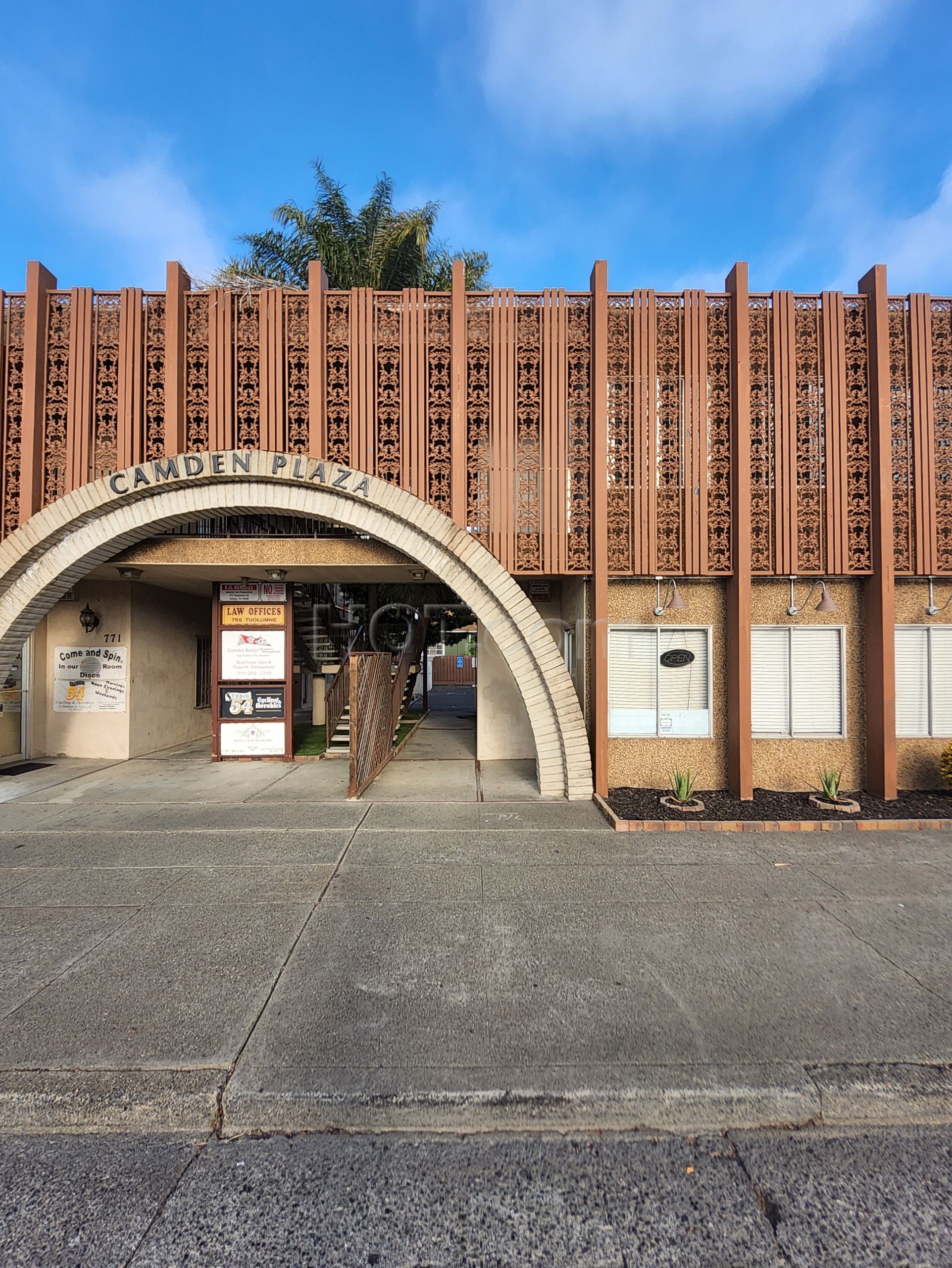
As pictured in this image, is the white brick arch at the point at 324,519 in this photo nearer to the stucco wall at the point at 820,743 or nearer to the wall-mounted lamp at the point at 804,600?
the stucco wall at the point at 820,743

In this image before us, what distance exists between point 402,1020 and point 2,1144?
1813 mm

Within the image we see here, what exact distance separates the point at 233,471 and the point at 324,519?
131 centimetres

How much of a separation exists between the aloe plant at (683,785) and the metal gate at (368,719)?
13.8ft

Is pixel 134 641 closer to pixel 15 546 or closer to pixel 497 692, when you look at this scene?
pixel 15 546

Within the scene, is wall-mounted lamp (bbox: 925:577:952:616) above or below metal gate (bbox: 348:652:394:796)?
above

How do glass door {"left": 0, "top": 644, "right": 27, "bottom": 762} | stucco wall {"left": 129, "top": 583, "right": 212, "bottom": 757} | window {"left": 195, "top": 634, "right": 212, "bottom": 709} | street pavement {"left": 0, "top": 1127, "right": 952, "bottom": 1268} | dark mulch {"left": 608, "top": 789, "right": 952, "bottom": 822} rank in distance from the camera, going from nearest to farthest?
street pavement {"left": 0, "top": 1127, "right": 952, "bottom": 1268}, dark mulch {"left": 608, "top": 789, "right": 952, "bottom": 822}, glass door {"left": 0, "top": 644, "right": 27, "bottom": 762}, stucco wall {"left": 129, "top": 583, "right": 212, "bottom": 757}, window {"left": 195, "top": 634, "right": 212, "bottom": 709}

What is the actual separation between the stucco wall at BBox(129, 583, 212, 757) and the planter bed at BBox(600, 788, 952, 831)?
8.96 meters

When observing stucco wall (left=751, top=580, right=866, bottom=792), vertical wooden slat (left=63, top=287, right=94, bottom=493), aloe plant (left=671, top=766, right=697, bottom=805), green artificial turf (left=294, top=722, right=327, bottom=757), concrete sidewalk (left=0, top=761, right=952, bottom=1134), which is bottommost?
concrete sidewalk (left=0, top=761, right=952, bottom=1134)

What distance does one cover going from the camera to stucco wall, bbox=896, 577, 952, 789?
769 cm

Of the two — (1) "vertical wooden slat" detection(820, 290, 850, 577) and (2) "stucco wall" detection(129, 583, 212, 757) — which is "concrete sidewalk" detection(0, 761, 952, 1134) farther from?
(2) "stucco wall" detection(129, 583, 212, 757)

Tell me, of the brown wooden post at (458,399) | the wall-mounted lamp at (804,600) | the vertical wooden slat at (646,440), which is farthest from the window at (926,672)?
the brown wooden post at (458,399)

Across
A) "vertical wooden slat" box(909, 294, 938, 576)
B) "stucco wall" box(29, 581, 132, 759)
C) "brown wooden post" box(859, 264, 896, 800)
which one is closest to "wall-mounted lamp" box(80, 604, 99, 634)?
"stucco wall" box(29, 581, 132, 759)

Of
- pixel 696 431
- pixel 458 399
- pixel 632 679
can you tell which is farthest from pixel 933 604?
pixel 458 399

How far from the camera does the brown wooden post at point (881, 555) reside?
23.9ft
